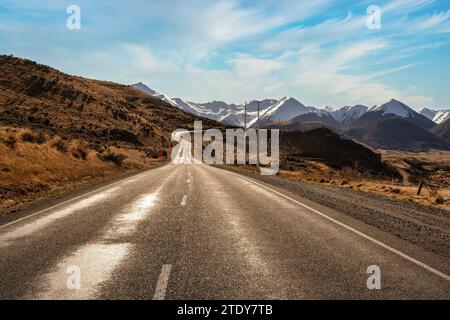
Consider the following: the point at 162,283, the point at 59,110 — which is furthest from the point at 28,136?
the point at 59,110

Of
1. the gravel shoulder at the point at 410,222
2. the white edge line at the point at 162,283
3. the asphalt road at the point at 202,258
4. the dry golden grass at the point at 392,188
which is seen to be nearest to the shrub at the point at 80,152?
the dry golden grass at the point at 392,188

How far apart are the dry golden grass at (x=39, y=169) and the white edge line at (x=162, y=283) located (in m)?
9.55

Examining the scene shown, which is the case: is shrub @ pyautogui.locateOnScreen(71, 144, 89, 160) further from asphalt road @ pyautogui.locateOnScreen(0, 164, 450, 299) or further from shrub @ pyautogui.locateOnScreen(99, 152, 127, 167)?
asphalt road @ pyautogui.locateOnScreen(0, 164, 450, 299)

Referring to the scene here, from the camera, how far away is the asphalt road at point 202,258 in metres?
5.48

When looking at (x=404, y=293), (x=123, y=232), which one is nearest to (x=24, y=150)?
(x=123, y=232)

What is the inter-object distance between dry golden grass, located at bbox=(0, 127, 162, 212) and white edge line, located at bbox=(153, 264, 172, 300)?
955 cm

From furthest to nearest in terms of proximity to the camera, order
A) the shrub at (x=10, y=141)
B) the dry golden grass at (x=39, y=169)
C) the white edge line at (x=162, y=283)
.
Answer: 1. the shrub at (x=10, y=141)
2. the dry golden grass at (x=39, y=169)
3. the white edge line at (x=162, y=283)

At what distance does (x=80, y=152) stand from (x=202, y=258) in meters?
28.7

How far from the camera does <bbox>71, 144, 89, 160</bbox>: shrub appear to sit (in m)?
32.1

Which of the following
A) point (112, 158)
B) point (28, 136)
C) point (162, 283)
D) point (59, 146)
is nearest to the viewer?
point (162, 283)

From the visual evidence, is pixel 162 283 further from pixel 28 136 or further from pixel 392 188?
pixel 28 136

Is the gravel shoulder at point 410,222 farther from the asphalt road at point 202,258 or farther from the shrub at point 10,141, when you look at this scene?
the shrub at point 10,141

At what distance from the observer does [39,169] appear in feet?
72.0
